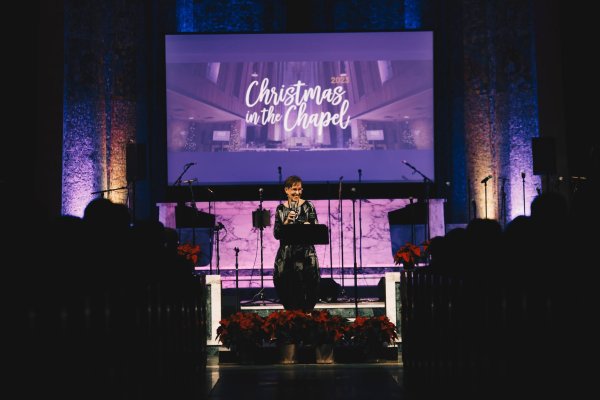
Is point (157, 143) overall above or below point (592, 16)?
below

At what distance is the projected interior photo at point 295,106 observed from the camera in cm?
1307

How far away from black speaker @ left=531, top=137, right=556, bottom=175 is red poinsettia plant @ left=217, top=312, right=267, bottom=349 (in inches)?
188

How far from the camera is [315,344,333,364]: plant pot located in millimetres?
7699

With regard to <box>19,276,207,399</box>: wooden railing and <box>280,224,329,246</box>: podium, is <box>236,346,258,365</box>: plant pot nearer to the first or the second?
<box>280,224,329,246</box>: podium

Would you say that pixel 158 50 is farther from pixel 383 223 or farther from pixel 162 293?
pixel 162 293

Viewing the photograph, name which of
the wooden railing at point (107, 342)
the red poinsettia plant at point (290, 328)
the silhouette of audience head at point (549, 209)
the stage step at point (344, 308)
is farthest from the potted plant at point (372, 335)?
the silhouette of audience head at point (549, 209)

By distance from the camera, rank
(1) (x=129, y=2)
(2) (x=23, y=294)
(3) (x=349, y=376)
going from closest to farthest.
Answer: (2) (x=23, y=294) → (3) (x=349, y=376) → (1) (x=129, y=2)

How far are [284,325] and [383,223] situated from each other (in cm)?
562

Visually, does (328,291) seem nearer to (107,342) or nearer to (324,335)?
(324,335)

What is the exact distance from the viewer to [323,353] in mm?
7711

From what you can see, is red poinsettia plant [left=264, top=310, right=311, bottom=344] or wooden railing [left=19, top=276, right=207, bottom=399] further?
red poinsettia plant [left=264, top=310, right=311, bottom=344]

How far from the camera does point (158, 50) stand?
14383 mm

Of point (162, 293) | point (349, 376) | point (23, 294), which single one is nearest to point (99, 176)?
point (349, 376)

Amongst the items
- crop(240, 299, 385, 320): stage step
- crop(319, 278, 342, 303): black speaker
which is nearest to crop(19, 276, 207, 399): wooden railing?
crop(240, 299, 385, 320): stage step
